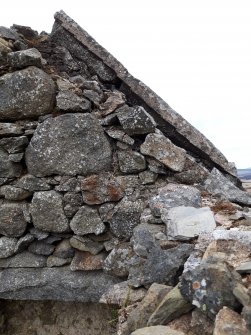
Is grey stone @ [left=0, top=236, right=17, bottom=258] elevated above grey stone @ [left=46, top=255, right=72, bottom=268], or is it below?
above

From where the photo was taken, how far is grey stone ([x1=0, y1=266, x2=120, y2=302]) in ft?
13.0

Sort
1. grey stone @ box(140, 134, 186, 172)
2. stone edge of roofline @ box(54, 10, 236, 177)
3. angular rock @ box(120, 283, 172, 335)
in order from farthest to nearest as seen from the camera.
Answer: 1. stone edge of roofline @ box(54, 10, 236, 177)
2. grey stone @ box(140, 134, 186, 172)
3. angular rock @ box(120, 283, 172, 335)

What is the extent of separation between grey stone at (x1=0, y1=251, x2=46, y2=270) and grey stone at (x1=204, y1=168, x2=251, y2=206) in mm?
2286

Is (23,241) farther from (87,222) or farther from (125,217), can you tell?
(125,217)

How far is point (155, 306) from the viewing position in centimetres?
242

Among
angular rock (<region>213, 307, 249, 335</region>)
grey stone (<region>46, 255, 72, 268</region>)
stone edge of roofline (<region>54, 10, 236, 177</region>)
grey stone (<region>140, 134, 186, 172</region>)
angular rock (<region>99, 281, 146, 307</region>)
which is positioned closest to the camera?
angular rock (<region>213, 307, 249, 335</region>)

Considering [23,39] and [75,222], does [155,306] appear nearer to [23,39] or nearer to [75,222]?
[75,222]

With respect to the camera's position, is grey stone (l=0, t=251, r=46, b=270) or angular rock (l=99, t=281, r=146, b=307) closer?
angular rock (l=99, t=281, r=146, b=307)

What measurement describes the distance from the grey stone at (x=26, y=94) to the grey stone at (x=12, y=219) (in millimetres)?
1171

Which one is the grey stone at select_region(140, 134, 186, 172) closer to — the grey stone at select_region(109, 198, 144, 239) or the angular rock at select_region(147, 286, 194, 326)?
the grey stone at select_region(109, 198, 144, 239)

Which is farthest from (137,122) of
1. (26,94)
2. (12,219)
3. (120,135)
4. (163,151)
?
(12,219)

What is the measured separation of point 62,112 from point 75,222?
54.8 inches

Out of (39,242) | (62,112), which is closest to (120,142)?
(62,112)

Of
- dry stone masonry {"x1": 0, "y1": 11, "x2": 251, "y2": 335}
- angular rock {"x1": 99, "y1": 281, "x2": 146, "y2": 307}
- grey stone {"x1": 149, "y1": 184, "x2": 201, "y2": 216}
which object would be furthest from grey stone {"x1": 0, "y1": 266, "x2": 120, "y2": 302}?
grey stone {"x1": 149, "y1": 184, "x2": 201, "y2": 216}
